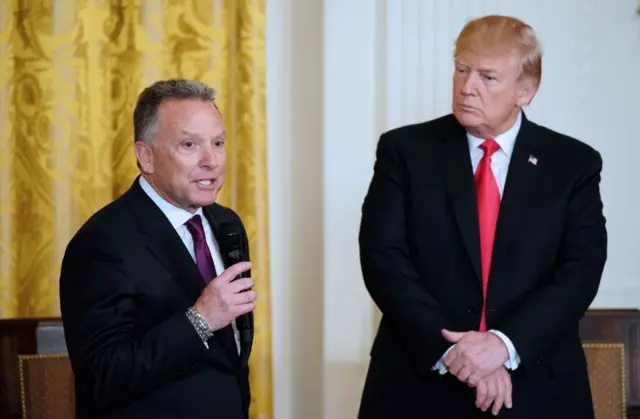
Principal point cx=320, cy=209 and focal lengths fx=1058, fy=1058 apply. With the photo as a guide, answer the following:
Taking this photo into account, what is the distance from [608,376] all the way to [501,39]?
1212 mm

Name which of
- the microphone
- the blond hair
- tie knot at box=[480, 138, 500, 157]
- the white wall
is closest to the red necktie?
tie knot at box=[480, 138, 500, 157]

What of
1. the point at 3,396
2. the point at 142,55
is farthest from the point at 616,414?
the point at 142,55

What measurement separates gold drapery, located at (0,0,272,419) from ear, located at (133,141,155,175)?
182 centimetres

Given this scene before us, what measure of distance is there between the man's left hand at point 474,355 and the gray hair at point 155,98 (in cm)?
89

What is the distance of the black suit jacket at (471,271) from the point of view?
2811 mm

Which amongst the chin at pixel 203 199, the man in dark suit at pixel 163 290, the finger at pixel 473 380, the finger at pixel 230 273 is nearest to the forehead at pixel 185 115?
the man in dark suit at pixel 163 290

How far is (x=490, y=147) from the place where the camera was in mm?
2957

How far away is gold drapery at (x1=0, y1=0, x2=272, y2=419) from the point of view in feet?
14.1

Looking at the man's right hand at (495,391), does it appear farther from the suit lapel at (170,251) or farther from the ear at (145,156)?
the ear at (145,156)

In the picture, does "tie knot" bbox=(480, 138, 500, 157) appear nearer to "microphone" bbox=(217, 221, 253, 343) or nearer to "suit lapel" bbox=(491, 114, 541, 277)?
"suit lapel" bbox=(491, 114, 541, 277)

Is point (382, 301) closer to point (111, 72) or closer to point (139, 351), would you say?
point (139, 351)

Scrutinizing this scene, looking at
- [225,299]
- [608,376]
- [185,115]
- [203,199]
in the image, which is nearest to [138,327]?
[225,299]

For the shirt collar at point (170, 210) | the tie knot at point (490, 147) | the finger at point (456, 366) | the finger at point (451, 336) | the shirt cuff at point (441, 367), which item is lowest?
the shirt cuff at point (441, 367)

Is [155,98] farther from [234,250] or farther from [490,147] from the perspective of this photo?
[490,147]
